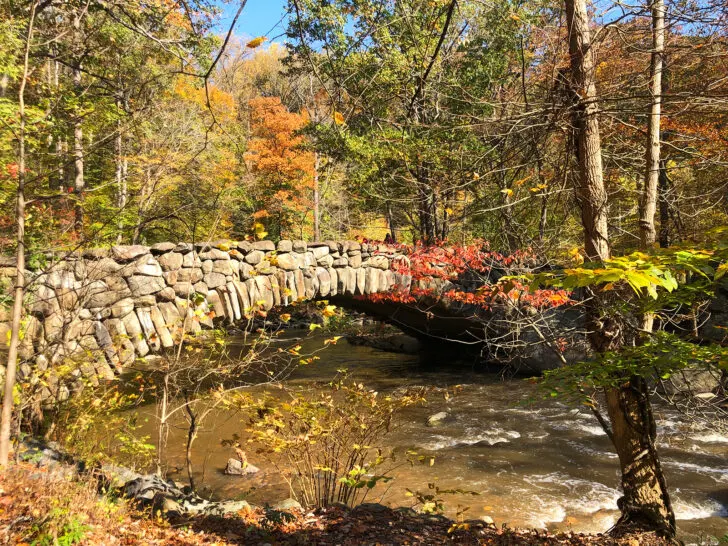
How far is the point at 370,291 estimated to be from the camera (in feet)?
26.7

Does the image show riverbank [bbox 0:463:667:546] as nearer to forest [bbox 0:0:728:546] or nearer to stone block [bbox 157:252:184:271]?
forest [bbox 0:0:728:546]

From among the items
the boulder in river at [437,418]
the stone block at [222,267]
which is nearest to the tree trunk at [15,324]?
the stone block at [222,267]

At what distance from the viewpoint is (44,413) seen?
4.22m

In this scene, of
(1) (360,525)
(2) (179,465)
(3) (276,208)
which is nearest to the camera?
(1) (360,525)

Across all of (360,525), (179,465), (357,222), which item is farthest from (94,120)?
(357,222)

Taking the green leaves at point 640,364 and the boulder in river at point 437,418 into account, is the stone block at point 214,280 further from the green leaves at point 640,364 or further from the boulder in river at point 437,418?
the green leaves at point 640,364

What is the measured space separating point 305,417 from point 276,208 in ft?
42.0

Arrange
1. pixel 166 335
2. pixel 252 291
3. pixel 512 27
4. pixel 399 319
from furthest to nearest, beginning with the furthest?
pixel 399 319 < pixel 512 27 < pixel 252 291 < pixel 166 335

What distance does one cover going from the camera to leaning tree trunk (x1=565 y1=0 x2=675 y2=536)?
2.92 metres

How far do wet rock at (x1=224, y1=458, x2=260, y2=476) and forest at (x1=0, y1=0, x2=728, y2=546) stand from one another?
0.06m

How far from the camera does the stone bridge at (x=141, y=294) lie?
3.98 meters

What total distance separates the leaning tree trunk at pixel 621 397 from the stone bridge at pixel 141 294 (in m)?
2.23

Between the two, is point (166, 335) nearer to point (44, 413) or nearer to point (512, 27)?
point (44, 413)

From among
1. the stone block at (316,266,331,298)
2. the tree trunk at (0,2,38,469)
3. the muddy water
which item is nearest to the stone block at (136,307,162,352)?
the muddy water
